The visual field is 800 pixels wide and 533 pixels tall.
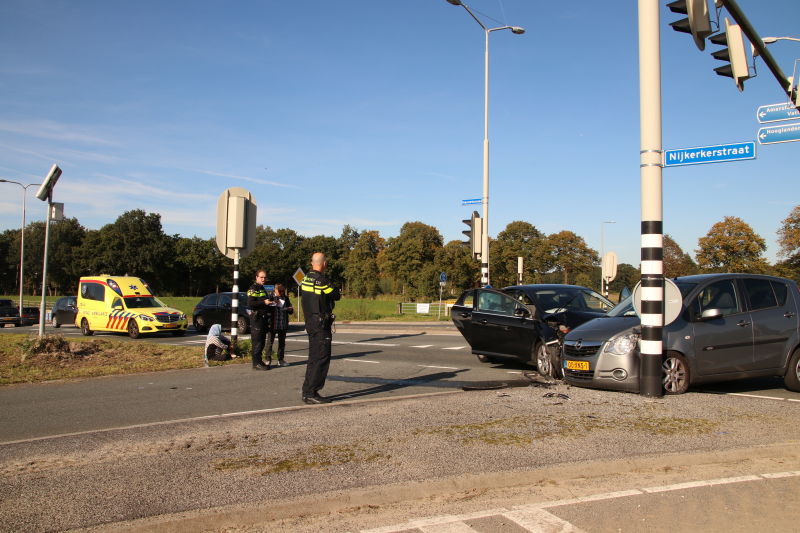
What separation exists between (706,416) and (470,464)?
3.10 meters

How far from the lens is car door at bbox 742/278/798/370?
7969 mm

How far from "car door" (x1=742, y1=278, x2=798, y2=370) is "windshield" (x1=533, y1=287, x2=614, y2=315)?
10.0 feet

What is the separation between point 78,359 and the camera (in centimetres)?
1144

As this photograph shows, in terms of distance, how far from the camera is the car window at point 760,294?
26.8 ft

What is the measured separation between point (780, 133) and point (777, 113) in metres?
0.51

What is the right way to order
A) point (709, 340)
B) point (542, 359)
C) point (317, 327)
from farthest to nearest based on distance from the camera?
point (542, 359) → point (709, 340) → point (317, 327)

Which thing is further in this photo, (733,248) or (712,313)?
(733,248)

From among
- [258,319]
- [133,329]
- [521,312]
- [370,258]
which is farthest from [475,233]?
[370,258]

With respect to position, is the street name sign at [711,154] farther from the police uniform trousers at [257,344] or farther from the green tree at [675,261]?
the green tree at [675,261]

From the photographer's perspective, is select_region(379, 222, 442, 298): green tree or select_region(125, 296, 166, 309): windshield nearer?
select_region(125, 296, 166, 309): windshield

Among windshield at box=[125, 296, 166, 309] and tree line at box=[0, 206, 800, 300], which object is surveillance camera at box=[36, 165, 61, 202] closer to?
windshield at box=[125, 296, 166, 309]

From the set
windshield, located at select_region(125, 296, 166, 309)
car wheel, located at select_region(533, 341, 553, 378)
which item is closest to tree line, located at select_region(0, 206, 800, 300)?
windshield, located at select_region(125, 296, 166, 309)

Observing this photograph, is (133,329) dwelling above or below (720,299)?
below

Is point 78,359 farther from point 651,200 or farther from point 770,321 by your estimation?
point 770,321
